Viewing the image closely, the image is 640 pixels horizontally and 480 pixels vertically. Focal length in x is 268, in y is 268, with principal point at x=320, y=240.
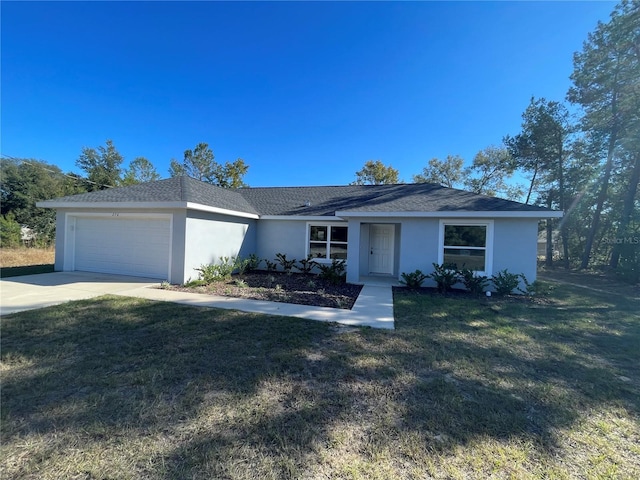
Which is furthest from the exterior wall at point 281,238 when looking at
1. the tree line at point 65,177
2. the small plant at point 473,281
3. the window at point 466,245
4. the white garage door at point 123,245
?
the tree line at point 65,177

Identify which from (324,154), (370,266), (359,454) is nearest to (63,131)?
(324,154)

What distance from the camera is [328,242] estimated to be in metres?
12.3

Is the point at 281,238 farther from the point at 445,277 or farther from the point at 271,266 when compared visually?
the point at 445,277

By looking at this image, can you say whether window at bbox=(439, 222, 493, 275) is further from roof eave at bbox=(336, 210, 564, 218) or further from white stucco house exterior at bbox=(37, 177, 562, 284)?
roof eave at bbox=(336, 210, 564, 218)

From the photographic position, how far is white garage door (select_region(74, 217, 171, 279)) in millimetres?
9766

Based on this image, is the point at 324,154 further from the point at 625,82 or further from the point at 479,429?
the point at 479,429

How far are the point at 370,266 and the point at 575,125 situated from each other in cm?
1906

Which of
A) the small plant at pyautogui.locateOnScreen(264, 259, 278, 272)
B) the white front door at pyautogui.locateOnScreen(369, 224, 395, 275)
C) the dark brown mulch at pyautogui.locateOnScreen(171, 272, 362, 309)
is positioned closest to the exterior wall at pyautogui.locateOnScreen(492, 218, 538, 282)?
the white front door at pyautogui.locateOnScreen(369, 224, 395, 275)

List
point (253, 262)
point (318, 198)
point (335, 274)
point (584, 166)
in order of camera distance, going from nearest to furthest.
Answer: point (335, 274)
point (253, 262)
point (318, 198)
point (584, 166)

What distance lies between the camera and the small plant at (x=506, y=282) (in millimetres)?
8500

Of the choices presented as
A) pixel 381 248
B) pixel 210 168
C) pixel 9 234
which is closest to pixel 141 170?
pixel 210 168

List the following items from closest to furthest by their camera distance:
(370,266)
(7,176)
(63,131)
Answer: (370,266), (7,176), (63,131)

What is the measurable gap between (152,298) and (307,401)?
6.03 metres

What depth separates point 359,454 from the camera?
7.34ft
